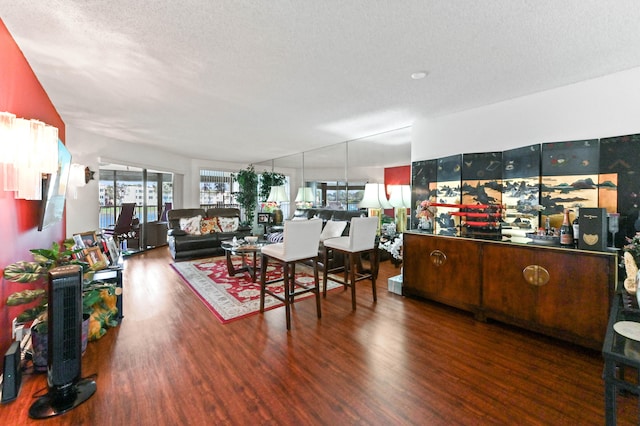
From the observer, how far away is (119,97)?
3.18 m

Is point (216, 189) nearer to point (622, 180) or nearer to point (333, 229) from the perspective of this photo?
point (333, 229)

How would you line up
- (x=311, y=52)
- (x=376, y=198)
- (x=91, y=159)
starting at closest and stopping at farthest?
(x=311, y=52)
(x=376, y=198)
(x=91, y=159)

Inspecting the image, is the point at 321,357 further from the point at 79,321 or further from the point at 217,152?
the point at 217,152

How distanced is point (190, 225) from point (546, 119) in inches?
237

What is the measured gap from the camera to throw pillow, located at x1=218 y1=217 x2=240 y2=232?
249 inches

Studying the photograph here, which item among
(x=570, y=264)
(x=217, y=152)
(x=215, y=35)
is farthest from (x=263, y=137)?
(x=570, y=264)

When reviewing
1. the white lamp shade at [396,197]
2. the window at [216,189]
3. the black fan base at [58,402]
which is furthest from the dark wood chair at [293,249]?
the window at [216,189]

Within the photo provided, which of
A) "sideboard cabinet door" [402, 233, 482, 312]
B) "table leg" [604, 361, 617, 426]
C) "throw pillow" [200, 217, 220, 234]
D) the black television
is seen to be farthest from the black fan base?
"throw pillow" [200, 217, 220, 234]

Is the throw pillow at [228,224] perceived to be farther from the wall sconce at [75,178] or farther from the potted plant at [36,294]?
the potted plant at [36,294]

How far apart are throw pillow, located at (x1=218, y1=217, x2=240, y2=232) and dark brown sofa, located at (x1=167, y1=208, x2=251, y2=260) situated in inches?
4.4

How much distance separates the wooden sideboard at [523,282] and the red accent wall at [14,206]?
3.67 metres

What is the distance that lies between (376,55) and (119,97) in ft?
9.56

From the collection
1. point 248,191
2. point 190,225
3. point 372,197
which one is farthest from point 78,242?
point 248,191

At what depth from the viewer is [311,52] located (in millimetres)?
2182
